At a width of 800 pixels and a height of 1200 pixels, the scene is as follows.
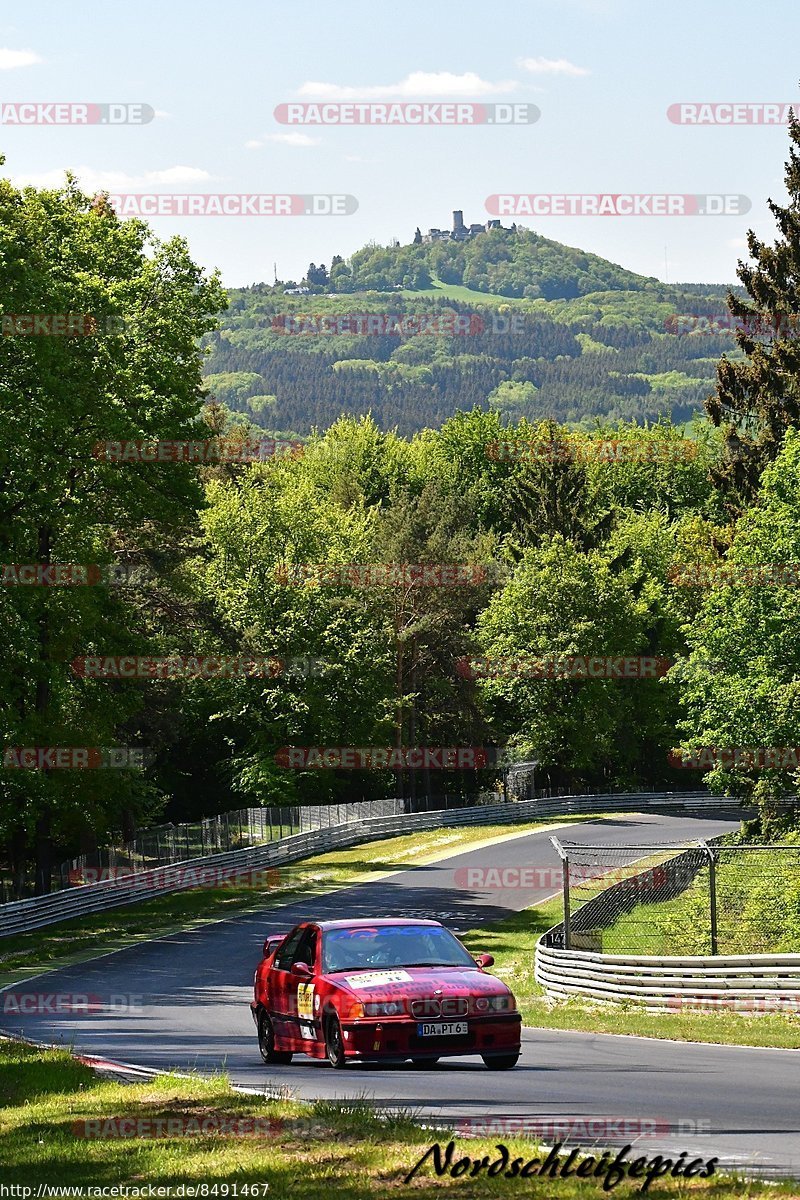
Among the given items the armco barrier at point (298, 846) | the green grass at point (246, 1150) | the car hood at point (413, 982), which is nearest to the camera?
the green grass at point (246, 1150)

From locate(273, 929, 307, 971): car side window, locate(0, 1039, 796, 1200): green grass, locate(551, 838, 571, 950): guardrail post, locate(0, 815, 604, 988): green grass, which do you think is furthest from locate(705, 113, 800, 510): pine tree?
locate(0, 1039, 796, 1200): green grass

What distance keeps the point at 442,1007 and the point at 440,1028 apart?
183 mm

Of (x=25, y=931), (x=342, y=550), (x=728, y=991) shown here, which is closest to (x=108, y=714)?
(x=25, y=931)

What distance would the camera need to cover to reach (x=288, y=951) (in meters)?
16.1

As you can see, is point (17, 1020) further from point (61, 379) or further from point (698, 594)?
point (698, 594)

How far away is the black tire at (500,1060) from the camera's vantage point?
14352 mm

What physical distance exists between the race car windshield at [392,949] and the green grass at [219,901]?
16.9 meters

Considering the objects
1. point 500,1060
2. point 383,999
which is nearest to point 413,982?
point 383,999

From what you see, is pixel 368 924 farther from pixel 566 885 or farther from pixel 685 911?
pixel 685 911

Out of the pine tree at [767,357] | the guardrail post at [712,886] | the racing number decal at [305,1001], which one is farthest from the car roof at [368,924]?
the pine tree at [767,357]

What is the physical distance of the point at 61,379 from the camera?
3947 cm

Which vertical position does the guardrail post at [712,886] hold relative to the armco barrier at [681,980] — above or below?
above

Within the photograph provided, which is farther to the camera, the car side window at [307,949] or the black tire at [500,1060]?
the car side window at [307,949]

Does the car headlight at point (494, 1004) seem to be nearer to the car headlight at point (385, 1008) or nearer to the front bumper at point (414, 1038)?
the front bumper at point (414, 1038)
